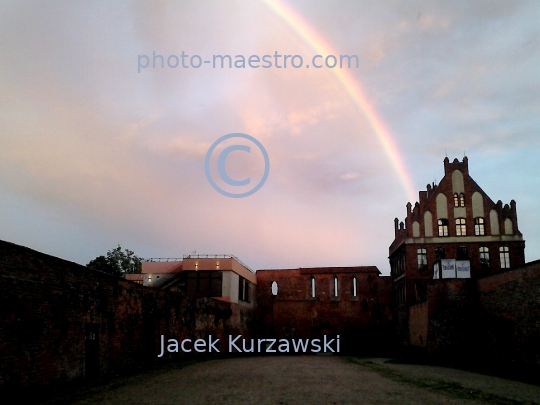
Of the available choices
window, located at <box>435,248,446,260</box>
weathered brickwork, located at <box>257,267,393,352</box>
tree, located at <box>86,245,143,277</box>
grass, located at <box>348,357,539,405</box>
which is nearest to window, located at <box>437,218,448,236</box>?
window, located at <box>435,248,446,260</box>

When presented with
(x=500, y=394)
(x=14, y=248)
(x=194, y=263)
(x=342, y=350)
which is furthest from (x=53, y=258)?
(x=342, y=350)

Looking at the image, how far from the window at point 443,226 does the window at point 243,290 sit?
1609 centimetres

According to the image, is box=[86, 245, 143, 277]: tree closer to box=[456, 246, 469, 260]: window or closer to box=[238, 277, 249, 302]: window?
box=[238, 277, 249, 302]: window

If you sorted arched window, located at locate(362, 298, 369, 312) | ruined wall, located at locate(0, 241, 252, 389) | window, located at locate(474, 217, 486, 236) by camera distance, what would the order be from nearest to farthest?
ruined wall, located at locate(0, 241, 252, 389)
window, located at locate(474, 217, 486, 236)
arched window, located at locate(362, 298, 369, 312)

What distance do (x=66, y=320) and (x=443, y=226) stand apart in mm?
29608

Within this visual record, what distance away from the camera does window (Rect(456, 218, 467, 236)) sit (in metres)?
35.7

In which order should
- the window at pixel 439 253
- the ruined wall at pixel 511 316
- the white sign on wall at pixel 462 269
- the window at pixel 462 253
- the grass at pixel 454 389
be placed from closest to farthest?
1. the grass at pixel 454 389
2. the ruined wall at pixel 511 316
3. the white sign on wall at pixel 462 269
4. the window at pixel 462 253
5. the window at pixel 439 253

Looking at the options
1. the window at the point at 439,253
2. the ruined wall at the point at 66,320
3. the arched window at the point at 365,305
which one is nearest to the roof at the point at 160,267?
the arched window at the point at 365,305

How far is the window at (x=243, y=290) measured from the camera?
3897 cm

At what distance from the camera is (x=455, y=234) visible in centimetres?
3581

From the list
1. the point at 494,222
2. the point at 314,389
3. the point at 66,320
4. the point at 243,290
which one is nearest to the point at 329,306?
the point at 243,290

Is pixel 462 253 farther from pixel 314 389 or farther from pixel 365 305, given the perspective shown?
pixel 314 389

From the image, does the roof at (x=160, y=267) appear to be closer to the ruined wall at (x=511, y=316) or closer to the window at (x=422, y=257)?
the window at (x=422, y=257)

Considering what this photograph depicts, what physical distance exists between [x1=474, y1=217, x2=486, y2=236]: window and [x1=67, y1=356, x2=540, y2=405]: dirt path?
60.9 ft
